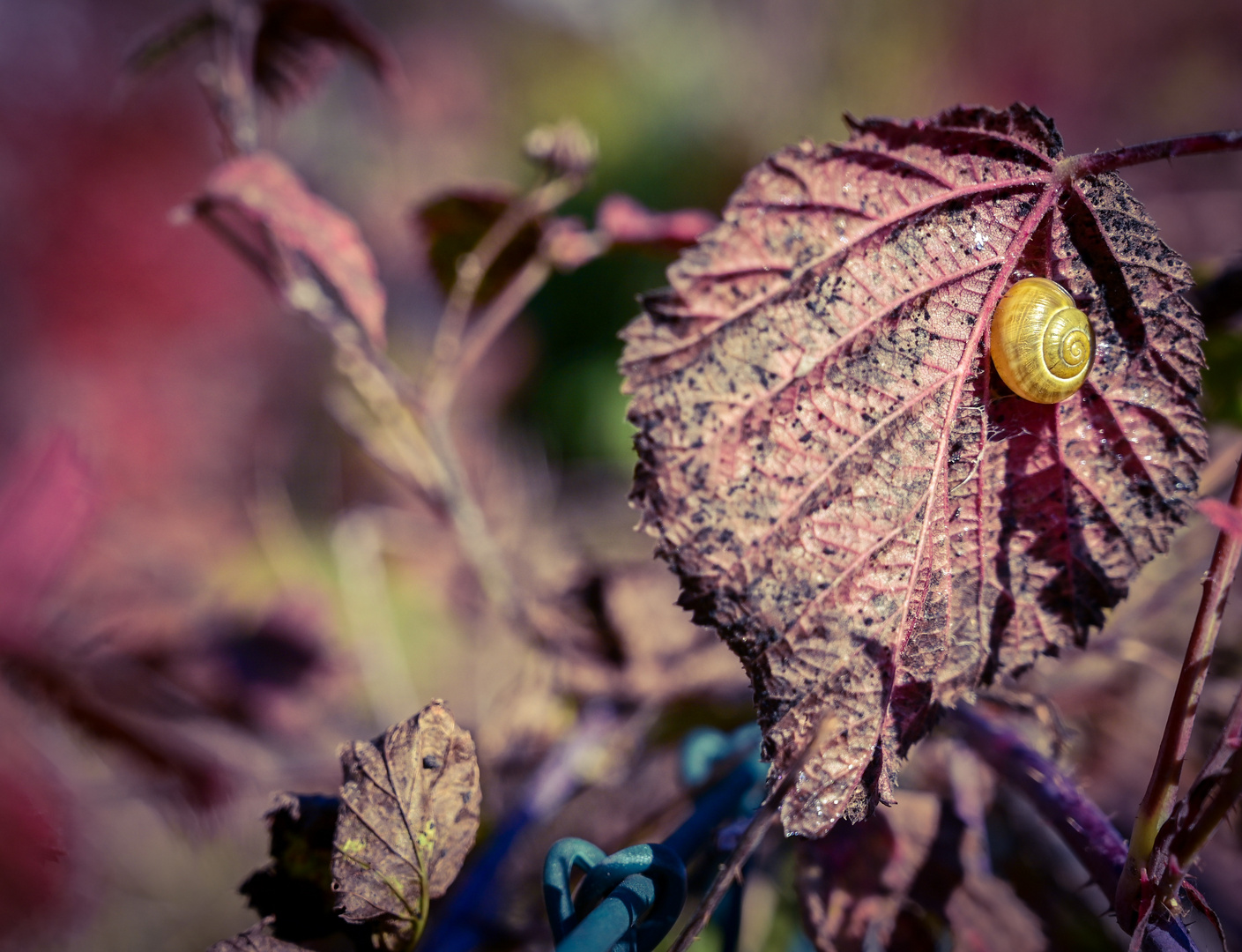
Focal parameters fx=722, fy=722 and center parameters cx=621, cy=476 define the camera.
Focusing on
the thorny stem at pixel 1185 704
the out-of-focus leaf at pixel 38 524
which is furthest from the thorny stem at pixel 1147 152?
the out-of-focus leaf at pixel 38 524

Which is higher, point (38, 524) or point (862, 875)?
point (38, 524)

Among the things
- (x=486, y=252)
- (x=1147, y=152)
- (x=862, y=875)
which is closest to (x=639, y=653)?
(x=862, y=875)

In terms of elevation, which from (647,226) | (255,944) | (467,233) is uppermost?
(467,233)

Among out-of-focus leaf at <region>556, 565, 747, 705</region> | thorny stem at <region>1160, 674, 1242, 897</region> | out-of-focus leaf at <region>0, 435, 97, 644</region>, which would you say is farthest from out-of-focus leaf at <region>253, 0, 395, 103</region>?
thorny stem at <region>1160, 674, 1242, 897</region>

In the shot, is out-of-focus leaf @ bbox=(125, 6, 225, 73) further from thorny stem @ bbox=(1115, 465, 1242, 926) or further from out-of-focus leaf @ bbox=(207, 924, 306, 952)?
thorny stem @ bbox=(1115, 465, 1242, 926)

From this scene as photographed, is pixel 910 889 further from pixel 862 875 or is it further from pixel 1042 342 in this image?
pixel 1042 342

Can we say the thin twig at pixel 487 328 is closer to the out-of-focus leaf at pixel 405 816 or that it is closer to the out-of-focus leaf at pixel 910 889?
the out-of-focus leaf at pixel 405 816

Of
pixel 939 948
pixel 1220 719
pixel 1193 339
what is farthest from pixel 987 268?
pixel 1220 719

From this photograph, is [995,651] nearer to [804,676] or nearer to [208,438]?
[804,676]
